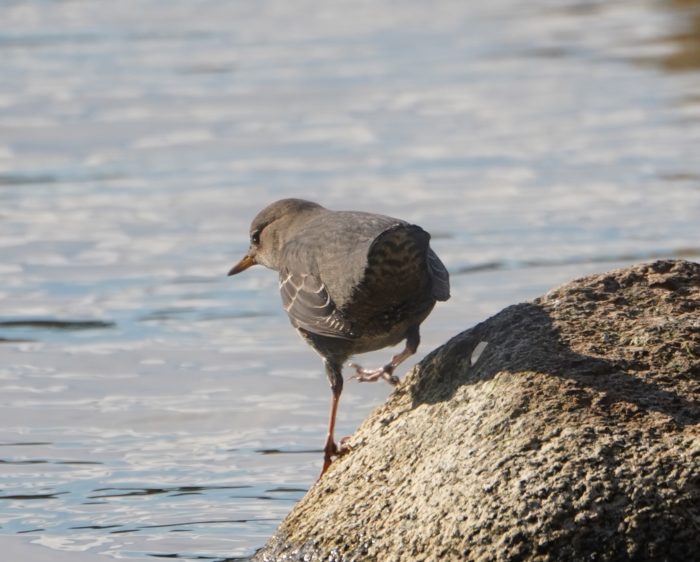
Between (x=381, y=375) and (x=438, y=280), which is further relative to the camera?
(x=381, y=375)

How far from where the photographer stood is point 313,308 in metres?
6.66

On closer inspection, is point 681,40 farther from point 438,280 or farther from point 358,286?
point 358,286

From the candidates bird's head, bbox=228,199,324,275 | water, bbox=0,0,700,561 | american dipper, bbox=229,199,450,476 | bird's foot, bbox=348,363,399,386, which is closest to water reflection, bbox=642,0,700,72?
water, bbox=0,0,700,561

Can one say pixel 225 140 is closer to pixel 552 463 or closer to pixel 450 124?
pixel 450 124

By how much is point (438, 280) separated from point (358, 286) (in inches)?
13.6

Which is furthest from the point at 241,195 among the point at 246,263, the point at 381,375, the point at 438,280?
the point at 438,280

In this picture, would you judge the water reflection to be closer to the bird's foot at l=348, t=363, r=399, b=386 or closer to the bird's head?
the bird's head

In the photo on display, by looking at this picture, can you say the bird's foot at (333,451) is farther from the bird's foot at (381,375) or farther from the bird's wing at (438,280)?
the bird's wing at (438,280)

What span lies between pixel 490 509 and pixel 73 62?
14537 mm

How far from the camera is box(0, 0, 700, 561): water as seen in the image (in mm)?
7828

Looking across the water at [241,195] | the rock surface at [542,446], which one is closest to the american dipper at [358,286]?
the rock surface at [542,446]

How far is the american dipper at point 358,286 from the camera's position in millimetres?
6090

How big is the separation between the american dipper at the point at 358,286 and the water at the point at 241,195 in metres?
0.87


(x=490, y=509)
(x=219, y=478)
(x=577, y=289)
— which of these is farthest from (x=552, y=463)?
(x=219, y=478)
